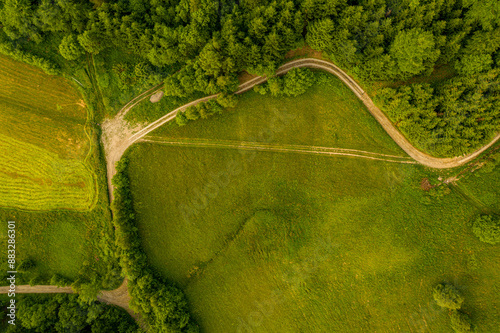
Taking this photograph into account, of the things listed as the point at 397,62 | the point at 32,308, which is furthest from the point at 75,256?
the point at 397,62

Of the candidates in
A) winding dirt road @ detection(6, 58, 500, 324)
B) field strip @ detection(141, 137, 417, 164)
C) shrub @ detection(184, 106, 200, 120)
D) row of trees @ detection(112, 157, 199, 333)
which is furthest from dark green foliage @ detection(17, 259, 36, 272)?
shrub @ detection(184, 106, 200, 120)

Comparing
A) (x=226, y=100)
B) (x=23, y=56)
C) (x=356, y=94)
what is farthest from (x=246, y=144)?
(x=23, y=56)

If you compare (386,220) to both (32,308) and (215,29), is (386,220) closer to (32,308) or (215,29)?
(215,29)

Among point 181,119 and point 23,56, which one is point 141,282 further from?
point 23,56

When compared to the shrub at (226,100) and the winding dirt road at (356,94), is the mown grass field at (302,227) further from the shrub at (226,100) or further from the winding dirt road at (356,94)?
the shrub at (226,100)

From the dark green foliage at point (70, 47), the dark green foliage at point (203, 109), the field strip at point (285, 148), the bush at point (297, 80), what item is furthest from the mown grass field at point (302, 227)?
the dark green foliage at point (70, 47)
